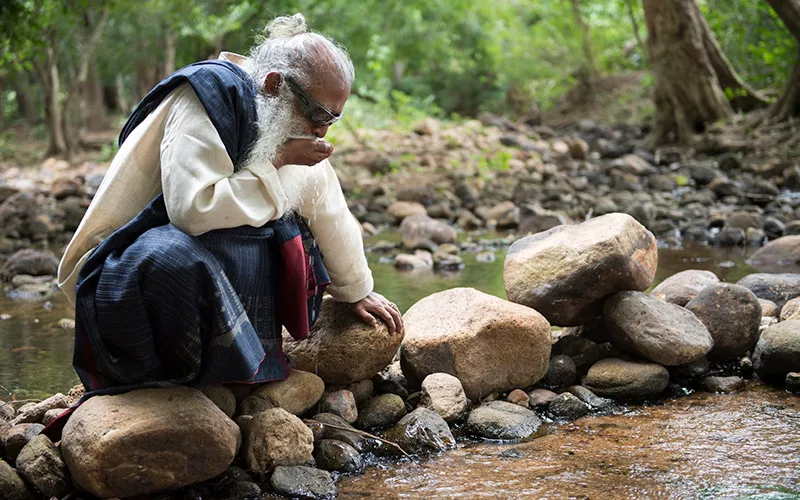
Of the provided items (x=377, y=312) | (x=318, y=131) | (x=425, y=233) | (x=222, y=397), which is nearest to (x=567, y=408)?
(x=377, y=312)

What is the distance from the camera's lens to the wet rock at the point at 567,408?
3.18 metres

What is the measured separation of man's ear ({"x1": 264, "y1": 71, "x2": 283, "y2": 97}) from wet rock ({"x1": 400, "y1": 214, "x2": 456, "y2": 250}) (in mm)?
4753

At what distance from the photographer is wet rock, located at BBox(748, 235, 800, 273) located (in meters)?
5.93

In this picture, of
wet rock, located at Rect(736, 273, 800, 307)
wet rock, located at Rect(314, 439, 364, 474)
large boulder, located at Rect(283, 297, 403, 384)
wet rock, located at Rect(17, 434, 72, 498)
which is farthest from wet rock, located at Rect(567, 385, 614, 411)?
wet rock, located at Rect(17, 434, 72, 498)

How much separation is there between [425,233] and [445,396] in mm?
4461

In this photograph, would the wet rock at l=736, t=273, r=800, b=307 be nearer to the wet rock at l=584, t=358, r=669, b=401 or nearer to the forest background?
the wet rock at l=584, t=358, r=669, b=401

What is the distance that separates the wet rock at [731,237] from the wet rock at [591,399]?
14.0 ft

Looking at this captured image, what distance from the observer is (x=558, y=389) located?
3467 millimetres

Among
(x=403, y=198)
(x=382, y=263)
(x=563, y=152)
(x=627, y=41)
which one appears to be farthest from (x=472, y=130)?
(x=382, y=263)

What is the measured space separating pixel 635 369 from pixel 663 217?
5063 mm

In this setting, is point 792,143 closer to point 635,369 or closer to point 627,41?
point 635,369

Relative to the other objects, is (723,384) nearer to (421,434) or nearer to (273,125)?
(421,434)

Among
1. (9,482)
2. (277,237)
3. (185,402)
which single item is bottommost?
(9,482)

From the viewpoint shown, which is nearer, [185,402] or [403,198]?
[185,402]
